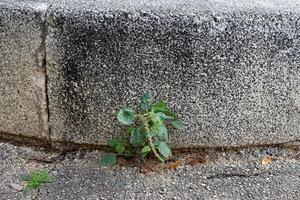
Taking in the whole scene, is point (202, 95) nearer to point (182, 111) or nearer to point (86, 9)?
point (182, 111)

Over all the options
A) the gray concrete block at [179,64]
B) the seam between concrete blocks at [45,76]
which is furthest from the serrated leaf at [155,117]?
the seam between concrete blocks at [45,76]

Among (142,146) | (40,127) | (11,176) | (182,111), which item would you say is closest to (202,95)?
(182,111)

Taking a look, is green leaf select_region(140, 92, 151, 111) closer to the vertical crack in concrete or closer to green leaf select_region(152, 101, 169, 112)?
green leaf select_region(152, 101, 169, 112)

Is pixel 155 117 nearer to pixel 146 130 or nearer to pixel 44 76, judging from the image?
pixel 146 130

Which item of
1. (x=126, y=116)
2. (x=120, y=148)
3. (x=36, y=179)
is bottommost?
(x=36, y=179)

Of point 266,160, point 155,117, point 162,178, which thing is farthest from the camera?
point 266,160

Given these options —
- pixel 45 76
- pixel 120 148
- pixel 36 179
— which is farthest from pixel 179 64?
pixel 36 179
